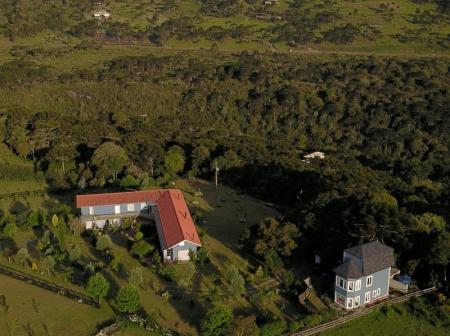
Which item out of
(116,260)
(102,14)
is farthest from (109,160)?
(102,14)

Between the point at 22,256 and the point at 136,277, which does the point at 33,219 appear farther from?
the point at 136,277

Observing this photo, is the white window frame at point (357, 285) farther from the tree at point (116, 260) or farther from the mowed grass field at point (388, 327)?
the tree at point (116, 260)

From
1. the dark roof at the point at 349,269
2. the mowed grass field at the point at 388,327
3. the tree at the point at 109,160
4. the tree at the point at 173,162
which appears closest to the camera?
the mowed grass field at the point at 388,327

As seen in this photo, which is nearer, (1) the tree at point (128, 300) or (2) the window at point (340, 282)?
(1) the tree at point (128, 300)

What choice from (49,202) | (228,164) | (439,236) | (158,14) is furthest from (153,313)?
(158,14)

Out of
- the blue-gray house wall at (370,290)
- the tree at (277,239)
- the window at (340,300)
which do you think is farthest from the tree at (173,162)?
the blue-gray house wall at (370,290)

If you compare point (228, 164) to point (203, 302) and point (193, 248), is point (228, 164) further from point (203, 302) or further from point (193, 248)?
point (203, 302)

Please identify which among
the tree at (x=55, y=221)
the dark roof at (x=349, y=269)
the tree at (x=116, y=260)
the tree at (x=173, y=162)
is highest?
the dark roof at (x=349, y=269)
